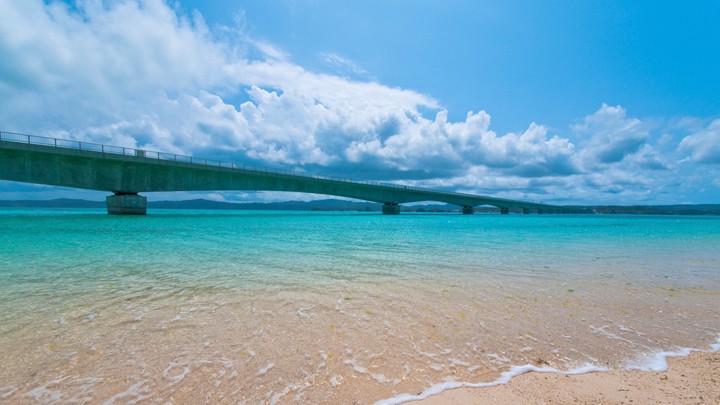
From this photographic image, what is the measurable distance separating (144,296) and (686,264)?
61.2 ft

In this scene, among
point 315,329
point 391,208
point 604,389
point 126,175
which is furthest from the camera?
point 391,208

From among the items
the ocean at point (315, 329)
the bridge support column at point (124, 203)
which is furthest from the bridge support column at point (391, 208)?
the ocean at point (315, 329)

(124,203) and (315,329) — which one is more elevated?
(315,329)

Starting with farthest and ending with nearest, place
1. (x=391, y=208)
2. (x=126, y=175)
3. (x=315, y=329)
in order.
A: (x=391, y=208)
(x=126, y=175)
(x=315, y=329)

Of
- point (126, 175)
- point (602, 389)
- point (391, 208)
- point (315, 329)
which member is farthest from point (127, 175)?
point (391, 208)

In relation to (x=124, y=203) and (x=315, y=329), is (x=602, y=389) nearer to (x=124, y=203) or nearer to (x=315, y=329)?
(x=315, y=329)

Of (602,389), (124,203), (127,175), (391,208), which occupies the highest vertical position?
(127,175)

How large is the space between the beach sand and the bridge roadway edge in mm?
51290

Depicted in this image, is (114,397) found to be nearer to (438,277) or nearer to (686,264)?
(438,277)

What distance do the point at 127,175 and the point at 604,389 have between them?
55.2 meters

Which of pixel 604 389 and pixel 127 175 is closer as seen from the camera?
pixel 604 389

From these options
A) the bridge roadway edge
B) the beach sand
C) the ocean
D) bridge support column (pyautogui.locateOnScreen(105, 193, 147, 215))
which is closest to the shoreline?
the beach sand

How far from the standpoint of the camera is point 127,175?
1793 inches

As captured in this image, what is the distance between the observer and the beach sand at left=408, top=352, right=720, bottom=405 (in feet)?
10.7
